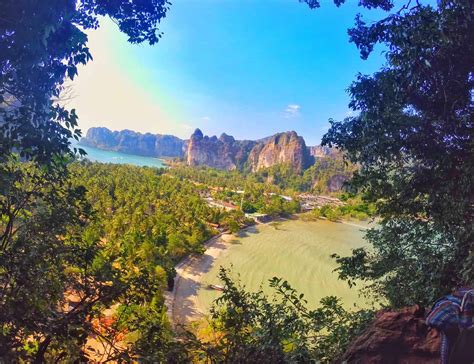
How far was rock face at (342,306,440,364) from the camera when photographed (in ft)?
6.79

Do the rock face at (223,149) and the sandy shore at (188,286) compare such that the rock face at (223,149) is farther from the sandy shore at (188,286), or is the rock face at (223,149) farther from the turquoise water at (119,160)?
the sandy shore at (188,286)

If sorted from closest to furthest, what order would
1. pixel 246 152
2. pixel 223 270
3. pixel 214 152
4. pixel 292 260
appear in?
1. pixel 223 270
2. pixel 292 260
3. pixel 214 152
4. pixel 246 152

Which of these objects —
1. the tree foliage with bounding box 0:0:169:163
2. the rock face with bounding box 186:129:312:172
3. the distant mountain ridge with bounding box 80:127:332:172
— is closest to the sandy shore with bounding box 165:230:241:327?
the tree foliage with bounding box 0:0:169:163

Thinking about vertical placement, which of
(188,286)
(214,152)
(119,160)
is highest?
(214,152)

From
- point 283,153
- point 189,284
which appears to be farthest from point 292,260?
point 283,153

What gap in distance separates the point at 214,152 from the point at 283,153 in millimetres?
28630

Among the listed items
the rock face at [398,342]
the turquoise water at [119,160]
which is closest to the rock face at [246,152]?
the turquoise water at [119,160]

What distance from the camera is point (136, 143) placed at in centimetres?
15362

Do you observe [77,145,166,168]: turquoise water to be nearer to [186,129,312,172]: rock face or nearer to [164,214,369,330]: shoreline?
[186,129,312,172]: rock face

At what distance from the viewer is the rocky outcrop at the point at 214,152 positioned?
106 metres

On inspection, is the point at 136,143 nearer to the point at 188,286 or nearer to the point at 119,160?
the point at 119,160

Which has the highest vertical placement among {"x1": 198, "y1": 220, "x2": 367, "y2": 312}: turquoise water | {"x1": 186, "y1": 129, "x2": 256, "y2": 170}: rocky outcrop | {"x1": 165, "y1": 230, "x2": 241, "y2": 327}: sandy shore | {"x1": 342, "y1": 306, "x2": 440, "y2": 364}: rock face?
{"x1": 186, "y1": 129, "x2": 256, "y2": 170}: rocky outcrop

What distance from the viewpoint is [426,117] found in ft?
10.4

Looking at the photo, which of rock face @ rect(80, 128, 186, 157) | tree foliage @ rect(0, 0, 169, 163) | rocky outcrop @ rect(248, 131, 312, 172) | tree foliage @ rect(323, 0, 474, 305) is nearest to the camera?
tree foliage @ rect(0, 0, 169, 163)
